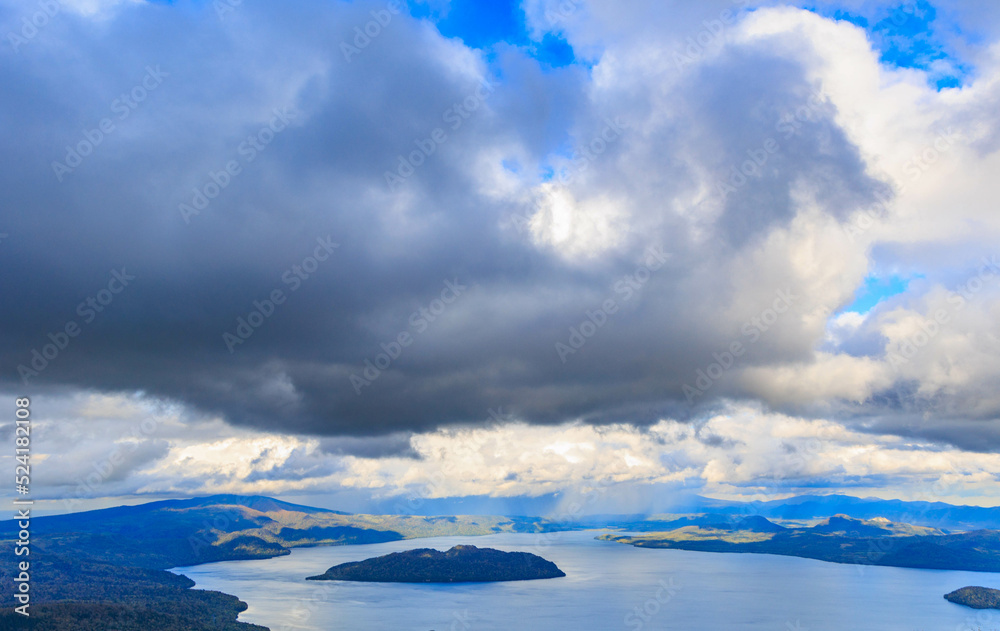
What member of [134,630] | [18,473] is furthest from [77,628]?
[18,473]

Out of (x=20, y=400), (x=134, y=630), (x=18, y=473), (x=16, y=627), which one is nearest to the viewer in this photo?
(x=20, y=400)

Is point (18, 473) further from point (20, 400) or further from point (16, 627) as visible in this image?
Result: point (16, 627)

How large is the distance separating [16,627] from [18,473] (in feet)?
466

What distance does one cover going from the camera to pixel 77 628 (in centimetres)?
19350

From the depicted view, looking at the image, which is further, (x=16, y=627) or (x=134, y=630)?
(x=134, y=630)

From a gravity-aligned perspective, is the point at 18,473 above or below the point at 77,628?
above

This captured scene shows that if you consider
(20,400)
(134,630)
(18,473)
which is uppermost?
(20,400)

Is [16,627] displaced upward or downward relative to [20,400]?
downward

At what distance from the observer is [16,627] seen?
18262 cm

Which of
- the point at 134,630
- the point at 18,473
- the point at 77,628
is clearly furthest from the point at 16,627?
the point at 18,473

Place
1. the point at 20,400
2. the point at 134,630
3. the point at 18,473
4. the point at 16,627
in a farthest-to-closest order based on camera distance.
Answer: the point at 134,630 → the point at 16,627 → the point at 18,473 → the point at 20,400

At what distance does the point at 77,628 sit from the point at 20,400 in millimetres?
160094

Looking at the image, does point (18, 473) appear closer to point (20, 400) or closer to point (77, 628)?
point (20, 400)

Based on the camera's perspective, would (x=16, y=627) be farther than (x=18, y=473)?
Yes
